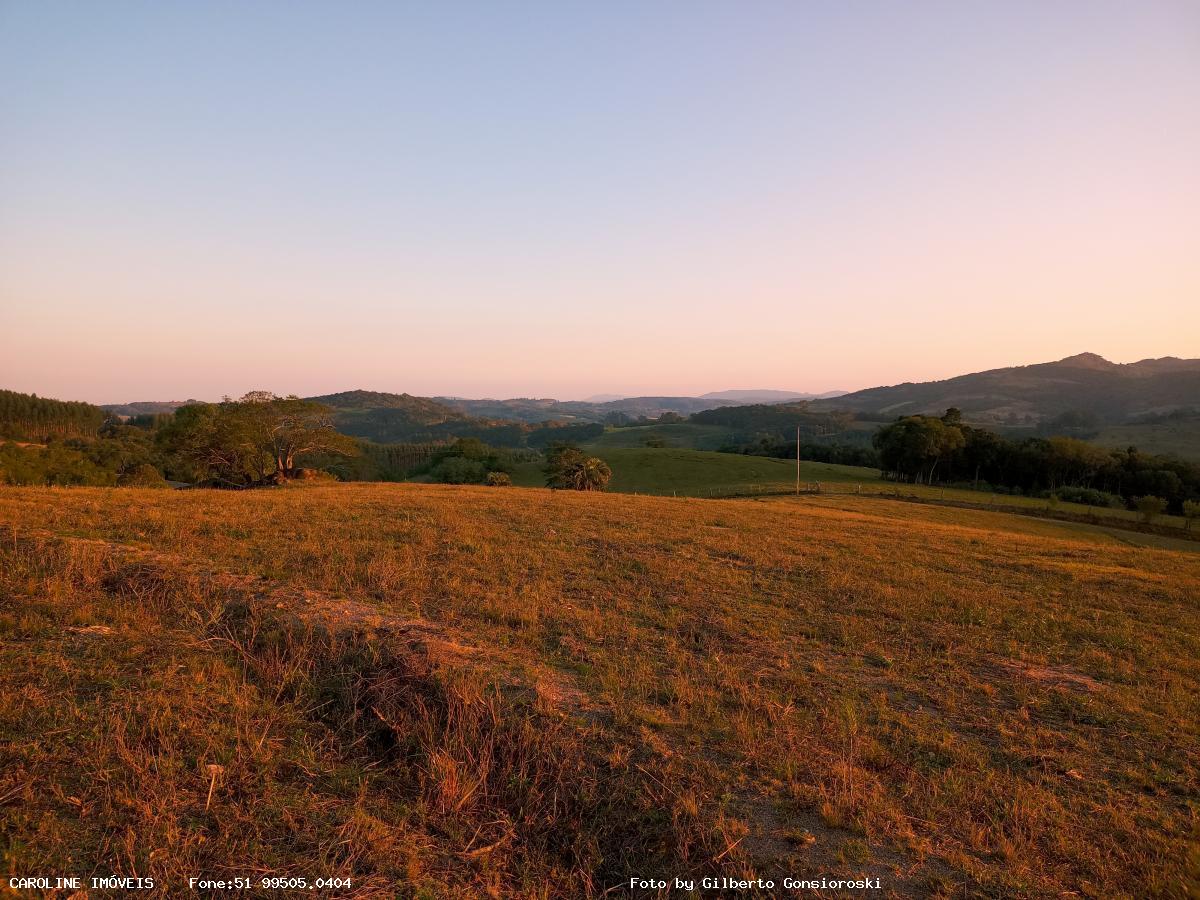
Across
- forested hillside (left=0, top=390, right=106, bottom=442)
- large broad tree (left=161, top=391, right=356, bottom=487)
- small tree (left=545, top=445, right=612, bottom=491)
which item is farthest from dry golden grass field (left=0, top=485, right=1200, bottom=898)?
forested hillside (left=0, top=390, right=106, bottom=442)

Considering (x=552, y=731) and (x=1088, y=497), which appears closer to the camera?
(x=552, y=731)

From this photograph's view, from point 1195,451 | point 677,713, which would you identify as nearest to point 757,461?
point 677,713

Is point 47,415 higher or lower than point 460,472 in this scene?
higher

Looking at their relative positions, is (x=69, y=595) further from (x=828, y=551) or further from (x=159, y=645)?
(x=828, y=551)

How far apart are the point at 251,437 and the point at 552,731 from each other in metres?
43.8

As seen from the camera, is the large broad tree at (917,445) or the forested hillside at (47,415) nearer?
the large broad tree at (917,445)

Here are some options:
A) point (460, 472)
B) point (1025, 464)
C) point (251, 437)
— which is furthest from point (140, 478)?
point (1025, 464)

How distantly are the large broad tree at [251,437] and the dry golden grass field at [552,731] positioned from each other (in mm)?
30313

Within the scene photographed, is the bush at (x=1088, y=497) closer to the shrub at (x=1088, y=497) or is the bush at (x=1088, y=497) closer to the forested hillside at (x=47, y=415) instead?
the shrub at (x=1088, y=497)

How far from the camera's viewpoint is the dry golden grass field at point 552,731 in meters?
4.88

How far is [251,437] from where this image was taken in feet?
136

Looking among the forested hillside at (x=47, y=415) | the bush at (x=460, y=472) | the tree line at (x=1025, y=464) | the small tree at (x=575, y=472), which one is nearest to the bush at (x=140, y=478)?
the bush at (x=460, y=472)

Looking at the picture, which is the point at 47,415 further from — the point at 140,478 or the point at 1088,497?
the point at 1088,497

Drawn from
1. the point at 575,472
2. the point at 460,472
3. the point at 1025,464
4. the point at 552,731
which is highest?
the point at 552,731
